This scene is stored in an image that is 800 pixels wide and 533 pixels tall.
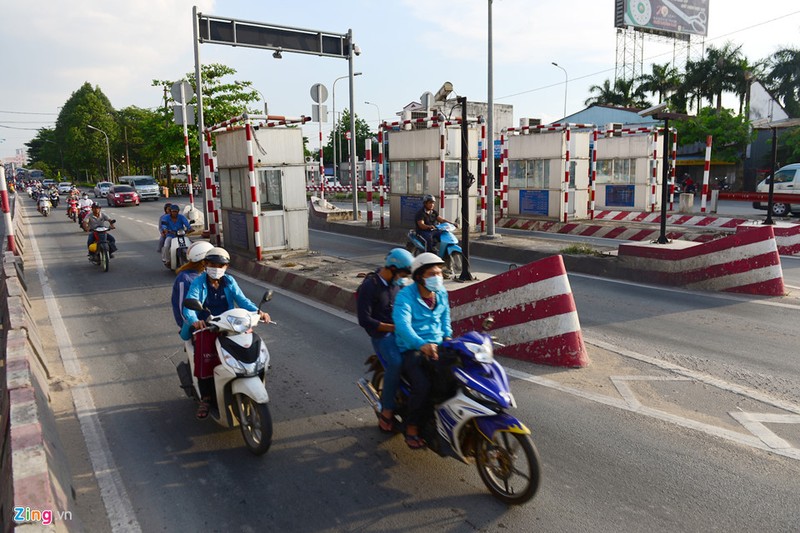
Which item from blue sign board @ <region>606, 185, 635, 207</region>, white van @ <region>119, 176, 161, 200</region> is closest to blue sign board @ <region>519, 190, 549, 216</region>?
blue sign board @ <region>606, 185, 635, 207</region>

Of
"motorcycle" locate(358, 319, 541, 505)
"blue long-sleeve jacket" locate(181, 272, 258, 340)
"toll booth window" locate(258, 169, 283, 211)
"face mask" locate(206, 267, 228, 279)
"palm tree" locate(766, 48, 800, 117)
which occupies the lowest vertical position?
"motorcycle" locate(358, 319, 541, 505)

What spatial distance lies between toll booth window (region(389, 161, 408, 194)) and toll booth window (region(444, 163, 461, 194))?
1.46 metres

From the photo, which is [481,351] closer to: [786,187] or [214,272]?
[214,272]

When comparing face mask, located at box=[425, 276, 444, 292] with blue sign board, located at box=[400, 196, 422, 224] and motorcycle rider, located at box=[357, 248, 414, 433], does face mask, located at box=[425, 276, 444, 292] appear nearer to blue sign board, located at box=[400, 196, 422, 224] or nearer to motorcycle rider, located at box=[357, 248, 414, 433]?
motorcycle rider, located at box=[357, 248, 414, 433]

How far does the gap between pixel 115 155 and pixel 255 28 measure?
3083 inches

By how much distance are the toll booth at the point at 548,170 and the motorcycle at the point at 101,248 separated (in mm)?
12158

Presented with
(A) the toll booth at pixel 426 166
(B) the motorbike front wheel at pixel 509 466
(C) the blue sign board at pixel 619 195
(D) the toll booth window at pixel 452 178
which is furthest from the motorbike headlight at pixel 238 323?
(C) the blue sign board at pixel 619 195

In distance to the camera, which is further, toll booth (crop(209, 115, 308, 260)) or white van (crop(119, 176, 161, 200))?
white van (crop(119, 176, 161, 200))

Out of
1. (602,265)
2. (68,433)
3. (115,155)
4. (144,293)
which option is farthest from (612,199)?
(115,155)

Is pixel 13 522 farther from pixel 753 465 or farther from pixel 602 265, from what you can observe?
pixel 602 265

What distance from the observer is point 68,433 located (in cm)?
518

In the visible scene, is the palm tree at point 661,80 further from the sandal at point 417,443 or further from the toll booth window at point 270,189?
the sandal at point 417,443

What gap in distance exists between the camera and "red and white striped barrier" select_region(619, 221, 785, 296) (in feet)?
31.1

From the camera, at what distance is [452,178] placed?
17.2 meters
